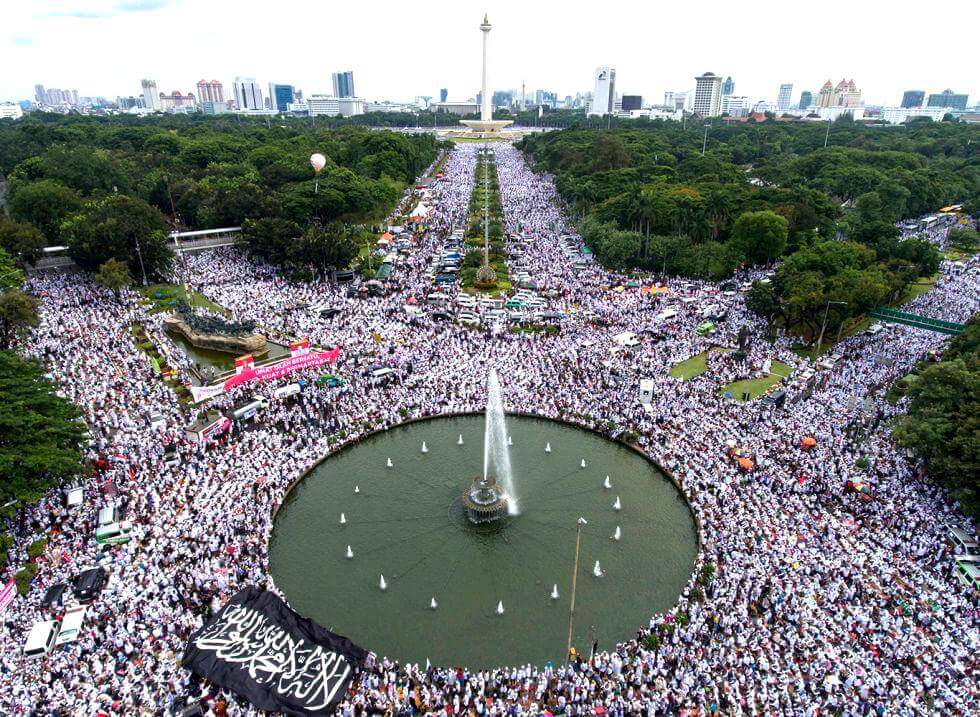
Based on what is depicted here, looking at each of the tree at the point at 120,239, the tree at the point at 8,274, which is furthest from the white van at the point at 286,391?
the tree at the point at 120,239

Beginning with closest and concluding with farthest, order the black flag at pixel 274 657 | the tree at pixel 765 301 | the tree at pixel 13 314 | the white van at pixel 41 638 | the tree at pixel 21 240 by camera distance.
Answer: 1. the black flag at pixel 274 657
2. the white van at pixel 41 638
3. the tree at pixel 13 314
4. the tree at pixel 765 301
5. the tree at pixel 21 240

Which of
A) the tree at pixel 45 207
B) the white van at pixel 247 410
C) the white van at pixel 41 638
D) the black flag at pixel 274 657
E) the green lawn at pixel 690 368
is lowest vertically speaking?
the black flag at pixel 274 657

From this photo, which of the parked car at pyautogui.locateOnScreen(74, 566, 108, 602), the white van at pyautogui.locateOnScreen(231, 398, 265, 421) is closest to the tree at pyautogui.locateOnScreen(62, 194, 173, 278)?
the white van at pyautogui.locateOnScreen(231, 398, 265, 421)

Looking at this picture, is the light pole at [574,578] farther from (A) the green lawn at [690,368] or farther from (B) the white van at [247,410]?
(B) the white van at [247,410]

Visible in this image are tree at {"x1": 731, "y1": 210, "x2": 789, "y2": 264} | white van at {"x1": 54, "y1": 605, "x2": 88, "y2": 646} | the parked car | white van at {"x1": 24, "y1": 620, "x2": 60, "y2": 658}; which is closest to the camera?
white van at {"x1": 24, "y1": 620, "x2": 60, "y2": 658}

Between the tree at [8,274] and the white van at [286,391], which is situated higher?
the tree at [8,274]

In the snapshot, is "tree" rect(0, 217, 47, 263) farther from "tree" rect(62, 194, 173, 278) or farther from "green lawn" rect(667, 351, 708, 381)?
"green lawn" rect(667, 351, 708, 381)

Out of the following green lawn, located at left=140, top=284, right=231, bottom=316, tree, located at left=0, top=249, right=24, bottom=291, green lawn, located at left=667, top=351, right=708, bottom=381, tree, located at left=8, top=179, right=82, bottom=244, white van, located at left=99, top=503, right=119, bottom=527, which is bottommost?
white van, located at left=99, top=503, right=119, bottom=527
